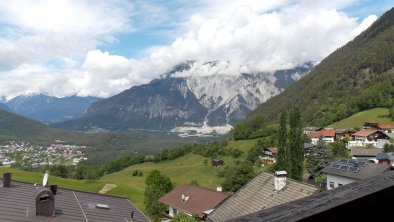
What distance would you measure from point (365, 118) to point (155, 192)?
4769 inches

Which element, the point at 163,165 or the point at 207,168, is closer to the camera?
the point at 207,168

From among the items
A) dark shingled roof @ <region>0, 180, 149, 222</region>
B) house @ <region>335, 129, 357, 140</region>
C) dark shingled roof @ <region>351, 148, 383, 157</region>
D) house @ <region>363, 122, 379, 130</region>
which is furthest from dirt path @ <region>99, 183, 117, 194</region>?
house @ <region>363, 122, 379, 130</region>

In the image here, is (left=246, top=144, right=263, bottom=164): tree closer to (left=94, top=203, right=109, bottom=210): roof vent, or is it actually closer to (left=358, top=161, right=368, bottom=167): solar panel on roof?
(left=358, top=161, right=368, bottom=167): solar panel on roof

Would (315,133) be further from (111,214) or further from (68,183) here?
(111,214)

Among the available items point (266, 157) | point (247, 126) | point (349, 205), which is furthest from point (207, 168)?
point (349, 205)

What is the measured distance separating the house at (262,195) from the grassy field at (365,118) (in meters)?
129

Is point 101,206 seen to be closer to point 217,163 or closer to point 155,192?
point 155,192

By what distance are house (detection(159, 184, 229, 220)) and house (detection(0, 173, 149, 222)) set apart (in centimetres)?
2027

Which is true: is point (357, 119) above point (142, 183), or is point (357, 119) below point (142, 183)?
above

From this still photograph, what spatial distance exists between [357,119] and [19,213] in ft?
521

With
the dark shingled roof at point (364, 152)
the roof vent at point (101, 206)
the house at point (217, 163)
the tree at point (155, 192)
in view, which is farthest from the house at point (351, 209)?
the house at point (217, 163)

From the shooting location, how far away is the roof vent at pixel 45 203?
2322cm

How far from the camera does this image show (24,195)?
26594mm

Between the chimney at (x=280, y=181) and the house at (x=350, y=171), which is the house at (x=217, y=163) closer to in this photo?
the house at (x=350, y=171)
